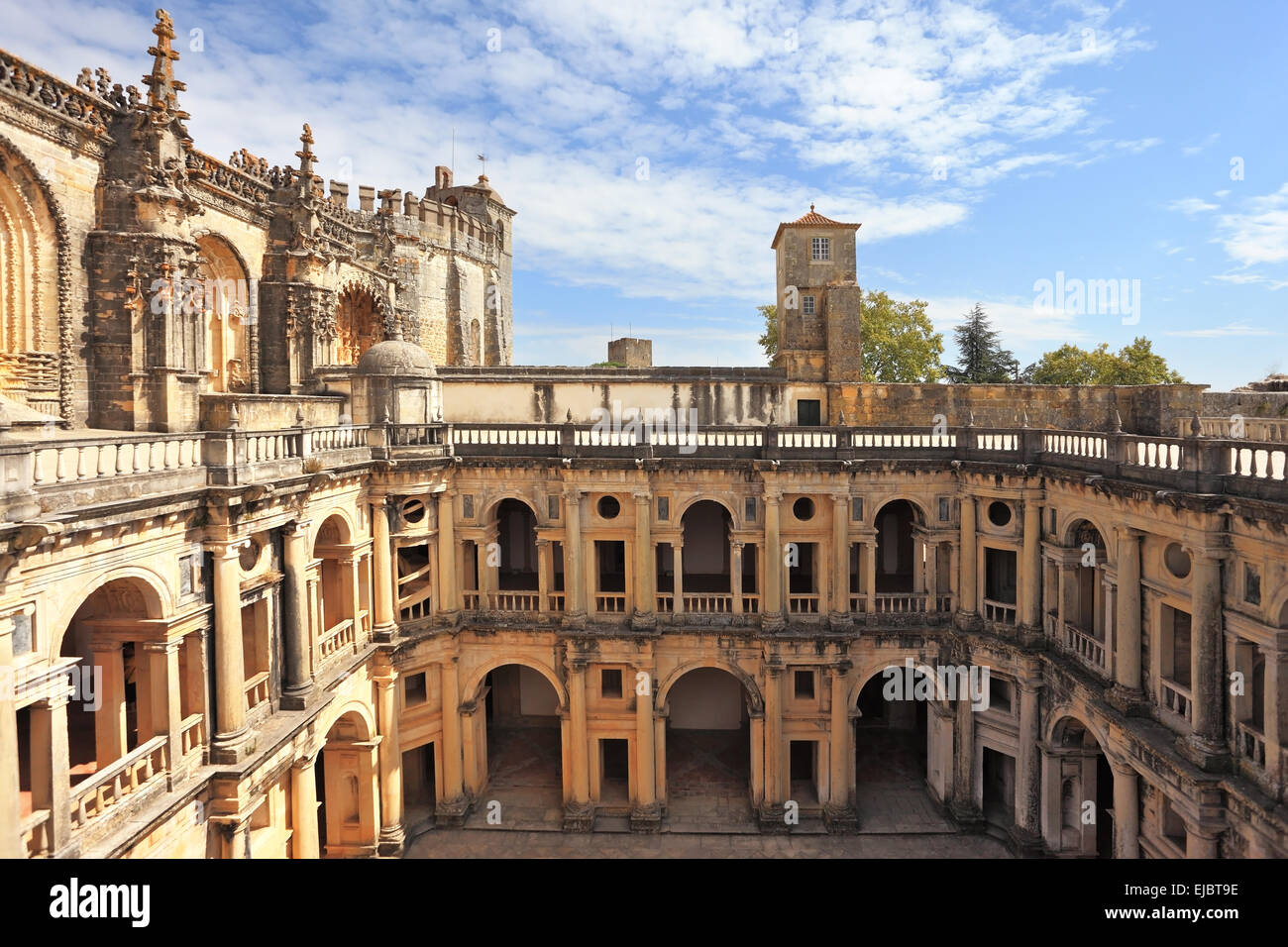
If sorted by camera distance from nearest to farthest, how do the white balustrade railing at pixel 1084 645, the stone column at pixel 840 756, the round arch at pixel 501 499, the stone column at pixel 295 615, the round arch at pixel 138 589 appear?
1. the round arch at pixel 138 589
2. the stone column at pixel 295 615
3. the white balustrade railing at pixel 1084 645
4. the stone column at pixel 840 756
5. the round arch at pixel 501 499

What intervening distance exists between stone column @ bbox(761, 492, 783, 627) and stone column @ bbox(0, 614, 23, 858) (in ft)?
63.9

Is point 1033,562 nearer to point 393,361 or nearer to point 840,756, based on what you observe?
point 840,756

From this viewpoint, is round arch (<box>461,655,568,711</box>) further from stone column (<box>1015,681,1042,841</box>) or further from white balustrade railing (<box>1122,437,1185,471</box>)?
white balustrade railing (<box>1122,437,1185,471</box>)

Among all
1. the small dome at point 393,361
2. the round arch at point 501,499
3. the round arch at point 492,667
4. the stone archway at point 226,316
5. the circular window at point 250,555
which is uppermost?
the stone archway at point 226,316

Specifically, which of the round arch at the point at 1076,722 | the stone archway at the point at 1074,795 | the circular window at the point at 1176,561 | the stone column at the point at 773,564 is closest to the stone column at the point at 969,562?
the round arch at the point at 1076,722

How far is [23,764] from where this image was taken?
1527 centimetres

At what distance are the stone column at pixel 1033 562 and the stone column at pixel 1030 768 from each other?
6.02 feet

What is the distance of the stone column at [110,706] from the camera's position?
558 inches

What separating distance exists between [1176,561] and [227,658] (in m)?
21.3

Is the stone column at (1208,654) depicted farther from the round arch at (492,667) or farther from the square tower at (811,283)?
the square tower at (811,283)

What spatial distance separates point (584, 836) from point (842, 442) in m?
15.8

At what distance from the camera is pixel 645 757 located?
25.1m

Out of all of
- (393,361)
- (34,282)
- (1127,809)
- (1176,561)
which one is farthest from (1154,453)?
(34,282)

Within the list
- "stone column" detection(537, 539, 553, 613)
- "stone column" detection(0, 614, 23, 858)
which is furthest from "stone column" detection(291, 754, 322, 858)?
"stone column" detection(537, 539, 553, 613)
